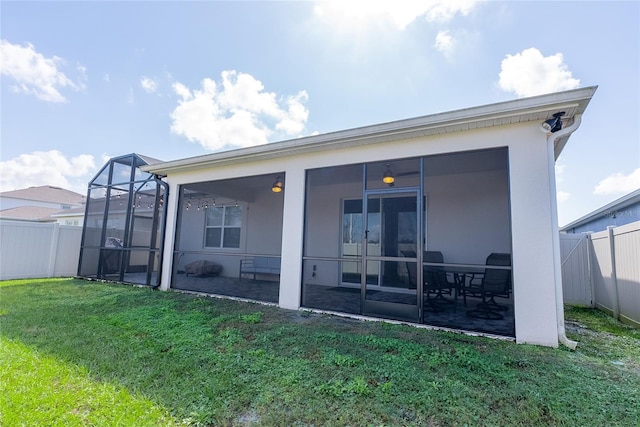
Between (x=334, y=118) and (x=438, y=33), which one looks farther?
(x=334, y=118)

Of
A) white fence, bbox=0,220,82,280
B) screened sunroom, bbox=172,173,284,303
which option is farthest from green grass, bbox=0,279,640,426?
white fence, bbox=0,220,82,280

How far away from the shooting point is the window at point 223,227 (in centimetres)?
929

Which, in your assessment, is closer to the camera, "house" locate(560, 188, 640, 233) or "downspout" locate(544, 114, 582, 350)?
"downspout" locate(544, 114, 582, 350)

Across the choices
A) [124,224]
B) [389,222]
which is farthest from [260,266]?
[389,222]

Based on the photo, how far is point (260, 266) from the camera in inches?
345

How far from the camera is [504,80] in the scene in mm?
6770

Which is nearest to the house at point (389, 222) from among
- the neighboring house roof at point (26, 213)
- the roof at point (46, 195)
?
the neighboring house roof at point (26, 213)

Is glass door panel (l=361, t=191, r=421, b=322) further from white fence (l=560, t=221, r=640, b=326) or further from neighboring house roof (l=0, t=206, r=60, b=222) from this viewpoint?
neighboring house roof (l=0, t=206, r=60, b=222)

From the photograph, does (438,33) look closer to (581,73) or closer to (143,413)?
(581,73)

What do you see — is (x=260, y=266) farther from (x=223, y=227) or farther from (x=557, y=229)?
(x=557, y=229)

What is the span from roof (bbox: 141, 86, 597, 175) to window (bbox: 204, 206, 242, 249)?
157 inches

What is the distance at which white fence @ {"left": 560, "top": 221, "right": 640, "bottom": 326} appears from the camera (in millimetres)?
4227

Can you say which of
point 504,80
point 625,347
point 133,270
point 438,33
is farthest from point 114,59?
point 625,347

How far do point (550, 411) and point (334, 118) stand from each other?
8752mm
